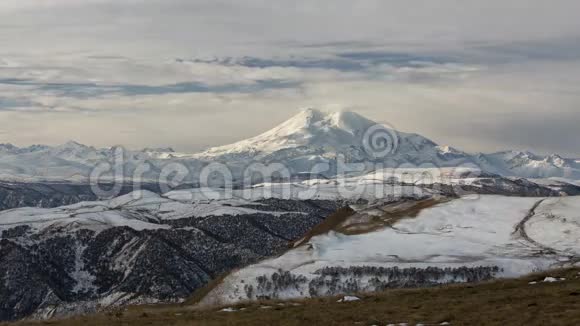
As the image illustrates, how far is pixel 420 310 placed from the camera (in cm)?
5316

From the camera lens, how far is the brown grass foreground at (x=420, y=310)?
46.2 metres

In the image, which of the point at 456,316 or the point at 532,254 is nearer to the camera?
the point at 456,316

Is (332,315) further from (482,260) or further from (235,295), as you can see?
(482,260)

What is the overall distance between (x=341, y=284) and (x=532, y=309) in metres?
147

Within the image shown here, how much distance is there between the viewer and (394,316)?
2018 inches

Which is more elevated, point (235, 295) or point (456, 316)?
point (456, 316)

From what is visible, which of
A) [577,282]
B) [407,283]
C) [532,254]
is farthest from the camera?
[532,254]

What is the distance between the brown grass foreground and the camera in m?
46.2

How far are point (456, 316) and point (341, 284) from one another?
5742 inches

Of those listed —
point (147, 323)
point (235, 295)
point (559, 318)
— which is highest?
point (559, 318)

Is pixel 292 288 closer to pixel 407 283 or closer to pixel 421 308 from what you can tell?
pixel 407 283

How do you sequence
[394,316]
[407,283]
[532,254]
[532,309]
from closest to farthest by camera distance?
[532,309] → [394,316] → [407,283] → [532,254]

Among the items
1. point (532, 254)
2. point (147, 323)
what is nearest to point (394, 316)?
point (147, 323)

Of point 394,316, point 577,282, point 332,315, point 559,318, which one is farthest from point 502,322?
point 577,282
